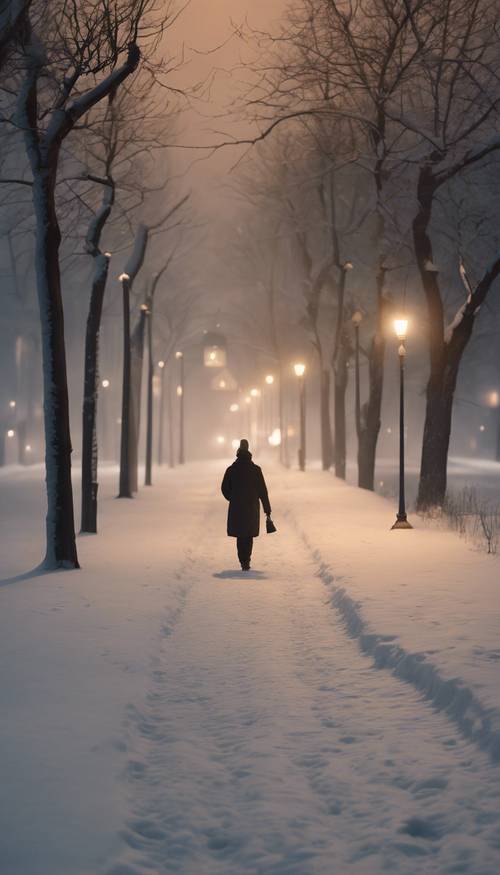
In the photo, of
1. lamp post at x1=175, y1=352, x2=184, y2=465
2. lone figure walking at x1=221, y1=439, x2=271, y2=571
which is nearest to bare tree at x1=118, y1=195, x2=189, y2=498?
lone figure walking at x1=221, y1=439, x2=271, y2=571

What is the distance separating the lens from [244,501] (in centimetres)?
1661

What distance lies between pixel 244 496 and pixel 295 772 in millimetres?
10343

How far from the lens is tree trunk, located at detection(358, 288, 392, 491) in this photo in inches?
1236

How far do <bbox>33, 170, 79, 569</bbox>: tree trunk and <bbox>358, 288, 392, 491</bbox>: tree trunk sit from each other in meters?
16.5

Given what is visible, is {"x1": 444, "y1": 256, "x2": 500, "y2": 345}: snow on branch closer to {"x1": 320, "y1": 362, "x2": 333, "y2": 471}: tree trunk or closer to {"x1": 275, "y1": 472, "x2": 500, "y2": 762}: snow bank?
{"x1": 275, "y1": 472, "x2": 500, "y2": 762}: snow bank

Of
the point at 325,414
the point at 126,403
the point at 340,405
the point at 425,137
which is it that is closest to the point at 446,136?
the point at 425,137

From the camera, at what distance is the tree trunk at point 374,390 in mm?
31406

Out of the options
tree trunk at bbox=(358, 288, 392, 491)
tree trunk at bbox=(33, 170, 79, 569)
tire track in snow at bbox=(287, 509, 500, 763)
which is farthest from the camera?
tree trunk at bbox=(358, 288, 392, 491)

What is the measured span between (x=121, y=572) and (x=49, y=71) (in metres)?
7.22

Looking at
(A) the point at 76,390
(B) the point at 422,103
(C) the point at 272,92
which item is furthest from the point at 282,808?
(A) the point at 76,390

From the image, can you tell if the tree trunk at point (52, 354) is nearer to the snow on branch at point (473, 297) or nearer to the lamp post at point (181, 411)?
the snow on branch at point (473, 297)

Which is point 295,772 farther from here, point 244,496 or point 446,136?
point 446,136

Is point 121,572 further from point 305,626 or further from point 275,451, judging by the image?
point 275,451

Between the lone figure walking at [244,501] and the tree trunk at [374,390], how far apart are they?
14.9m
